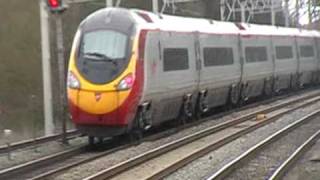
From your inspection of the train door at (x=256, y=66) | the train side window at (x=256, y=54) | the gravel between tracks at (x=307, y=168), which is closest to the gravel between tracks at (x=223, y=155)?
the gravel between tracks at (x=307, y=168)

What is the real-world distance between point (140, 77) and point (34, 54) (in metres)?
25.1

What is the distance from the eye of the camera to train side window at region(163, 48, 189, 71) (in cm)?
1958

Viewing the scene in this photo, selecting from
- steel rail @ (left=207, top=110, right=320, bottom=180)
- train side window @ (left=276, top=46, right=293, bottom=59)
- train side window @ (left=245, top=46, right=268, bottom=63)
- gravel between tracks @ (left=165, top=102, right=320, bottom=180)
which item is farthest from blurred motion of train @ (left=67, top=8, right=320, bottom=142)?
train side window @ (left=276, top=46, right=293, bottom=59)

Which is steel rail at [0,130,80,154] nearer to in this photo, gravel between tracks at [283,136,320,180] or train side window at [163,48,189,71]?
train side window at [163,48,189,71]

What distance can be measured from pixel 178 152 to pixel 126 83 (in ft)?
6.80

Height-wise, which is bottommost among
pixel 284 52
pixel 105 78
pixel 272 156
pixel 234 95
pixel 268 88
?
pixel 272 156

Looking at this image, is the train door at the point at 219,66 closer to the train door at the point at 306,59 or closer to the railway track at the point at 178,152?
the railway track at the point at 178,152

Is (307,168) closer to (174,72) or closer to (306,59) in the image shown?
(174,72)

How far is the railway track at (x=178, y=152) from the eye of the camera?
12891mm

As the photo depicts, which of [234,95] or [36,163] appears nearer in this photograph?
[36,163]

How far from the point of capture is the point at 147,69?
1797cm

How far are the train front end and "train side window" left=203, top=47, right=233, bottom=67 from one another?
650cm

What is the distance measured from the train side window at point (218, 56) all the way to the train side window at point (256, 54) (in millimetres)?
2818

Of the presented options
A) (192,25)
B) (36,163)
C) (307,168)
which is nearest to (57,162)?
(36,163)
